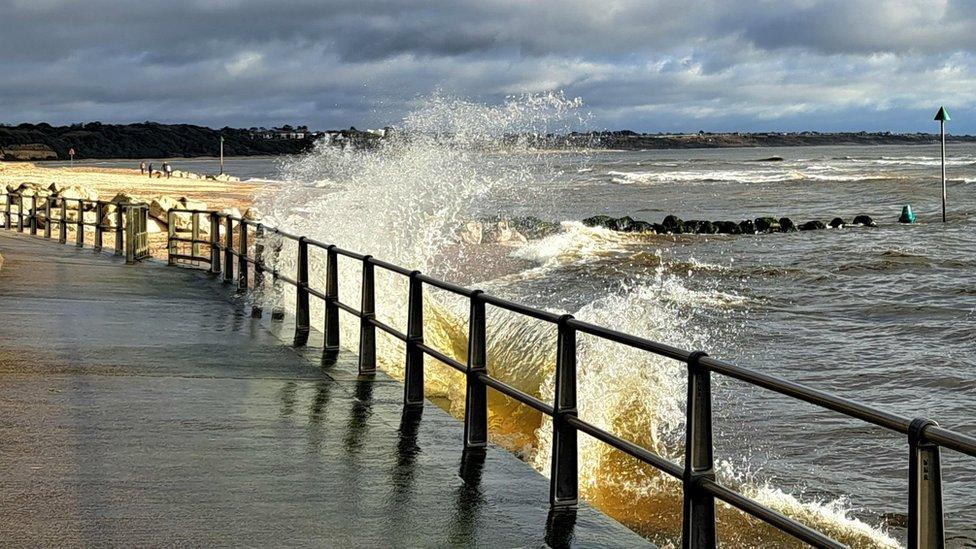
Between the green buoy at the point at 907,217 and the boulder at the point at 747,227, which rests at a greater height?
the green buoy at the point at 907,217

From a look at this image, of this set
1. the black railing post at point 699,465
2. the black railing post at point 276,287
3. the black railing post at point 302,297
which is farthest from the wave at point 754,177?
the black railing post at point 699,465

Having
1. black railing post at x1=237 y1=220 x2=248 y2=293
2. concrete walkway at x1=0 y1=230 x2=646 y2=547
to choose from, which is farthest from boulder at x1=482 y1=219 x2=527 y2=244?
concrete walkway at x1=0 y1=230 x2=646 y2=547

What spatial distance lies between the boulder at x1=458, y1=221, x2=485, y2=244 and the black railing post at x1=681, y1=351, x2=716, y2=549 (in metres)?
33.9

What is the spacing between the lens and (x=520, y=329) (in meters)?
14.3

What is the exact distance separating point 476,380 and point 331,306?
444 cm

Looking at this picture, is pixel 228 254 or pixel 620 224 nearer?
pixel 228 254

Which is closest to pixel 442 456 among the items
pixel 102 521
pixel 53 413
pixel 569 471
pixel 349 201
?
pixel 569 471

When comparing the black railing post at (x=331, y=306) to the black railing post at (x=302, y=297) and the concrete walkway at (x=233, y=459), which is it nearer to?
the concrete walkway at (x=233, y=459)

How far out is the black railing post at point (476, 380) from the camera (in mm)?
7429

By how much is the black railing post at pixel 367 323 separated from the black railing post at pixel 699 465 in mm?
5188

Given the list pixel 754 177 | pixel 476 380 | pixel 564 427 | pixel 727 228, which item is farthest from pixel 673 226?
pixel 754 177

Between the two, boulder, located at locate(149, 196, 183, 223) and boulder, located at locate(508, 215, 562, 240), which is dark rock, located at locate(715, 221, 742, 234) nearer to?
boulder, located at locate(508, 215, 562, 240)

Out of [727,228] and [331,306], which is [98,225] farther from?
[727,228]

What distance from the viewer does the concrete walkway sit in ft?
19.4
